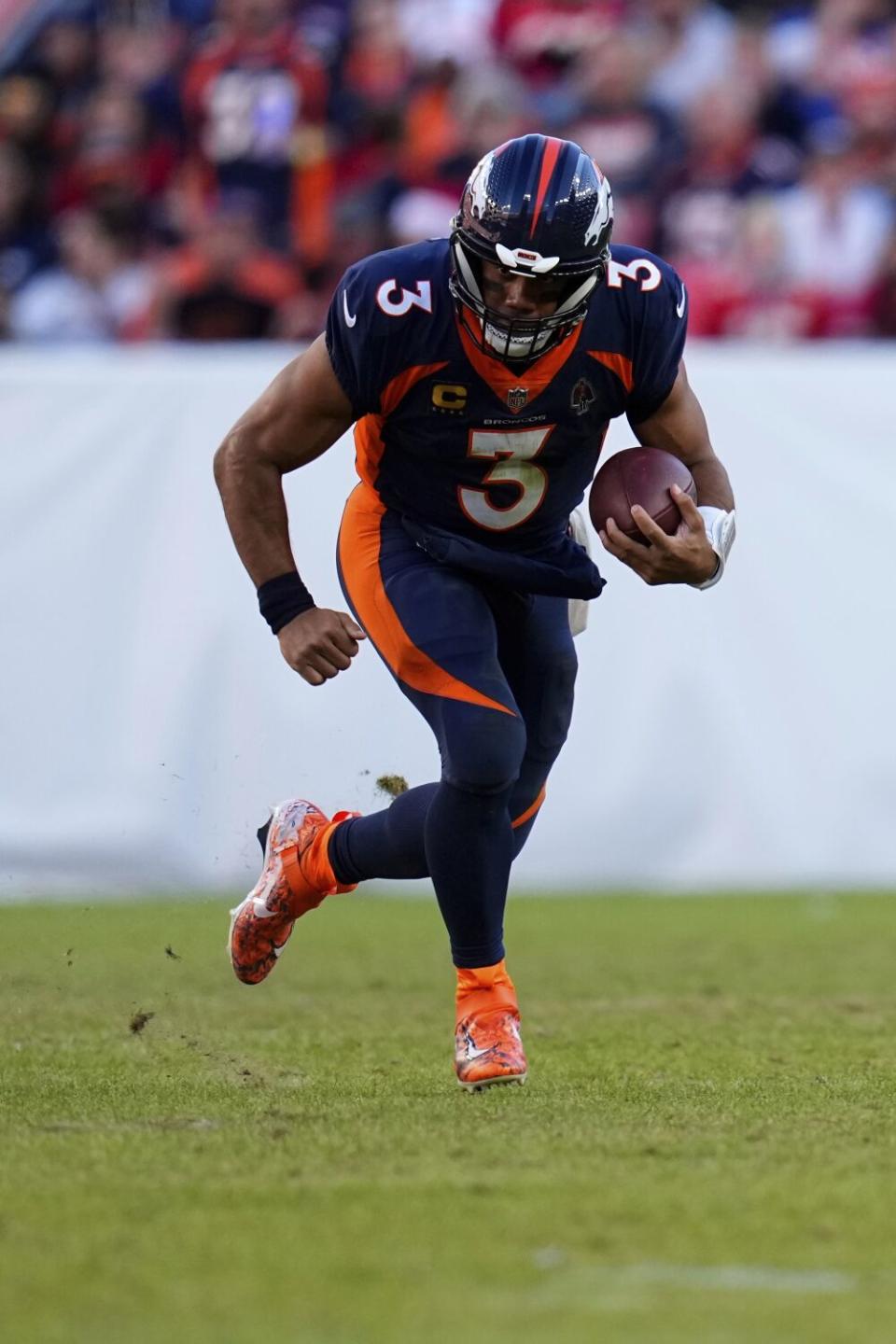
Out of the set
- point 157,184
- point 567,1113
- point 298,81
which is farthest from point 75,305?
point 567,1113

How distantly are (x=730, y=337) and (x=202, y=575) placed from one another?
340cm

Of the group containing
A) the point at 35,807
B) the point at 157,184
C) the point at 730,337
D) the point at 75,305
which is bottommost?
the point at 35,807

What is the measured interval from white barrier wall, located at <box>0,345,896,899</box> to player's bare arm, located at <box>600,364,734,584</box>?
2.72 m

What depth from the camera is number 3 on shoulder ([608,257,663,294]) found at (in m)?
4.10

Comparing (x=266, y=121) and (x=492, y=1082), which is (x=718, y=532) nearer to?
(x=492, y=1082)

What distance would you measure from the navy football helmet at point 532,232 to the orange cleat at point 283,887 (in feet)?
4.34

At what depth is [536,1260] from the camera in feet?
8.16

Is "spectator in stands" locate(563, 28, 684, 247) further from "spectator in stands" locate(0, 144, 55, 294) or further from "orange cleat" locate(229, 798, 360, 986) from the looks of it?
"orange cleat" locate(229, 798, 360, 986)

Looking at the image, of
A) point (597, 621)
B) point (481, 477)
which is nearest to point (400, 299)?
point (481, 477)

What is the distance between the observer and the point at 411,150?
10398 mm

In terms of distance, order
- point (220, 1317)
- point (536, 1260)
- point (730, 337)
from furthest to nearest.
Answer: point (730, 337) → point (536, 1260) → point (220, 1317)

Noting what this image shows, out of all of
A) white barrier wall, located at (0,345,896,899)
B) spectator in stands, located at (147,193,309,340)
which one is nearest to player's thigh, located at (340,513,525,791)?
white barrier wall, located at (0,345,896,899)

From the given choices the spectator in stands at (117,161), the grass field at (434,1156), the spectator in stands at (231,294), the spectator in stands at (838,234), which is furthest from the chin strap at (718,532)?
the spectator in stands at (117,161)

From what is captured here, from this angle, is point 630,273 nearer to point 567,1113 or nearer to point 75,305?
point 567,1113
